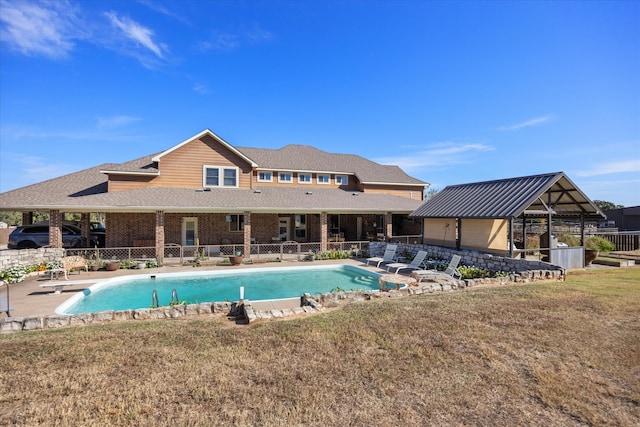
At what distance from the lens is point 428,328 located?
6859 millimetres

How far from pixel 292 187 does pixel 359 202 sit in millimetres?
5734

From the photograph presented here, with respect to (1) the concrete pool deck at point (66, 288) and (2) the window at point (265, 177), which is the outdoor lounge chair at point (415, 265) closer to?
(1) the concrete pool deck at point (66, 288)

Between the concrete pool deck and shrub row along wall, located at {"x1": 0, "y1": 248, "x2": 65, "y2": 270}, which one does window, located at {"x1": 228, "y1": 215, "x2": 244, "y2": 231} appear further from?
shrub row along wall, located at {"x1": 0, "y1": 248, "x2": 65, "y2": 270}

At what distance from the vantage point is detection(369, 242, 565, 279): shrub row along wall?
504 inches

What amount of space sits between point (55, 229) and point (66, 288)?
6252 mm

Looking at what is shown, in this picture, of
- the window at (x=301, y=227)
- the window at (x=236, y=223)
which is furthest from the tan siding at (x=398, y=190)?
the window at (x=236, y=223)

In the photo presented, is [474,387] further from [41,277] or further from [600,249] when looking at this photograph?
[600,249]

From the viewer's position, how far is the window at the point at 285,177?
1027 inches

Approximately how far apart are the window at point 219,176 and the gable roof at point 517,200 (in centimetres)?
1272

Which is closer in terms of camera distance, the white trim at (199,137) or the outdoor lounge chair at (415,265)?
the outdoor lounge chair at (415,265)

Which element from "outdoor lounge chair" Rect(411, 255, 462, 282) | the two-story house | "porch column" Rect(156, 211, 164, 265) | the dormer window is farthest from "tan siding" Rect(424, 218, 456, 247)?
"porch column" Rect(156, 211, 164, 265)

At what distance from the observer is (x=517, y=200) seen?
14312mm

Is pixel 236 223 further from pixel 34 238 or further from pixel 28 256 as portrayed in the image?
pixel 34 238

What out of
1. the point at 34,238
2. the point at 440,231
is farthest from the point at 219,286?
the point at 34,238
